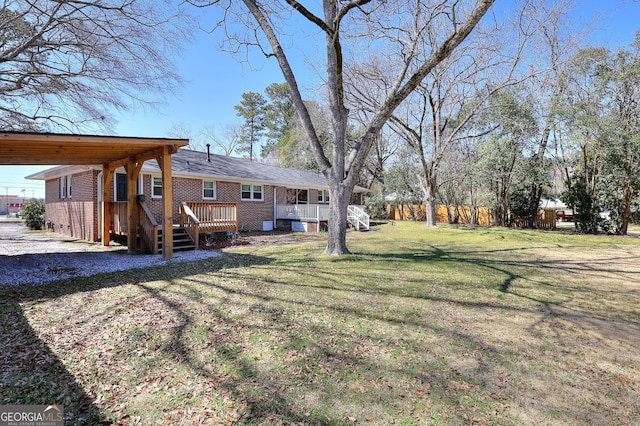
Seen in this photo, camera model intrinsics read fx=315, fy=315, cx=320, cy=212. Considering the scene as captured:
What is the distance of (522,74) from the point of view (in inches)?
→ 610

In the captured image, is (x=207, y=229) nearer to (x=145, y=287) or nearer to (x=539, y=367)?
(x=145, y=287)

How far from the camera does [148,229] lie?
918 cm

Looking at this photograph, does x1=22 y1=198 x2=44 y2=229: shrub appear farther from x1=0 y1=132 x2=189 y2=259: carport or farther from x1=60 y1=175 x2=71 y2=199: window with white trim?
x1=0 y1=132 x2=189 y2=259: carport

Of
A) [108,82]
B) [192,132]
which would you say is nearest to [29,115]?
[108,82]

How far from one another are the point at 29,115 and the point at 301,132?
19.2 metres

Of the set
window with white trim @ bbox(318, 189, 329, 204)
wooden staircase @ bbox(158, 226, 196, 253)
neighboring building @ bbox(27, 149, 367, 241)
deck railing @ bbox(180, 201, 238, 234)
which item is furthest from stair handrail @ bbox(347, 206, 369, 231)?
wooden staircase @ bbox(158, 226, 196, 253)

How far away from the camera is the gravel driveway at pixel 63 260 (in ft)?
21.4

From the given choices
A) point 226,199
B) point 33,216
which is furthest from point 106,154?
point 33,216

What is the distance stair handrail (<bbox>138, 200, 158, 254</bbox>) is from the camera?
8953mm

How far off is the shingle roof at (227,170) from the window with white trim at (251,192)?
0.58 metres

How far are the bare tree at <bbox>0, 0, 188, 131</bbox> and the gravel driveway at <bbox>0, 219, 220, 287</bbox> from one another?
15.7 ft

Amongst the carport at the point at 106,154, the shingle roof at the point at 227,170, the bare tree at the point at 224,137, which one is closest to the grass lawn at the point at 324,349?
the carport at the point at 106,154

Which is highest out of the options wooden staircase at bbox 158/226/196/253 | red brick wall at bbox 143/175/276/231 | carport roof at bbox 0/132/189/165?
carport roof at bbox 0/132/189/165

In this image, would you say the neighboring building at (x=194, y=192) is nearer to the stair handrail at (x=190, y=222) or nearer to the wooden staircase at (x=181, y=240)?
the stair handrail at (x=190, y=222)
